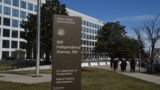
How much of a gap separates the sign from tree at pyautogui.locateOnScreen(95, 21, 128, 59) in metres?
112

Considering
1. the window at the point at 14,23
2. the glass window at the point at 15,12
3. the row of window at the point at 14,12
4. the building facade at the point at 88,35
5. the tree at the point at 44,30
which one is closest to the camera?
the tree at the point at 44,30

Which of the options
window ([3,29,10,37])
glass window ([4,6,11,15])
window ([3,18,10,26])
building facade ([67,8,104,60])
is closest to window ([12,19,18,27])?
window ([3,18,10,26])

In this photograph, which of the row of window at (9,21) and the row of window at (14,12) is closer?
the row of window at (9,21)

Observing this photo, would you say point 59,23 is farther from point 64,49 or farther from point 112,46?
point 112,46

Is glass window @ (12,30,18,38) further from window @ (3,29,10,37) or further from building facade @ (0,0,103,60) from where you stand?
window @ (3,29,10,37)

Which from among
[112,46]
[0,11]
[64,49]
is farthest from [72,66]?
[112,46]

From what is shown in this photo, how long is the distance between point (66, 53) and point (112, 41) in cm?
12079

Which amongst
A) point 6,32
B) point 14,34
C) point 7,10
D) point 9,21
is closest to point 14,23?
Result: point 9,21

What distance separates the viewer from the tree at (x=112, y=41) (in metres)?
124

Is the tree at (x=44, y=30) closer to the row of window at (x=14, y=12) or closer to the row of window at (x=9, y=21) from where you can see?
the row of window at (x=9, y=21)

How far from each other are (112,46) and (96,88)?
10699 cm

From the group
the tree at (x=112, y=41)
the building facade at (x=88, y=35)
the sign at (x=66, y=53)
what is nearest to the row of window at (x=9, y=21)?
the tree at (x=112, y=41)

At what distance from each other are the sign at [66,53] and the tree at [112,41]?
112 meters

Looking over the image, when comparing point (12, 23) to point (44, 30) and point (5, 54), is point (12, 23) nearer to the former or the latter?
point (5, 54)
